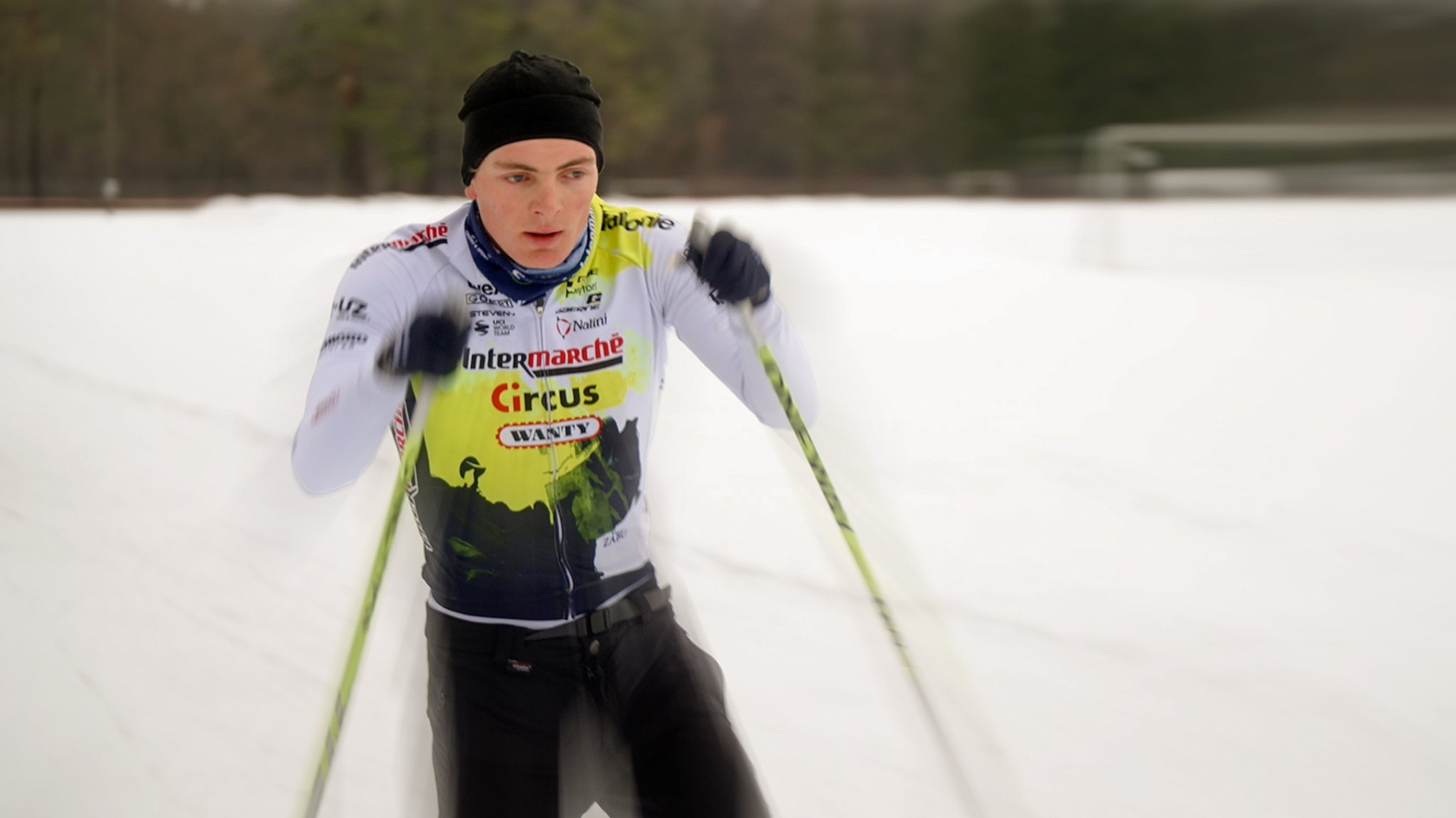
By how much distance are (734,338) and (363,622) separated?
0.61 meters

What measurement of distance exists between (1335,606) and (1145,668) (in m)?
0.66

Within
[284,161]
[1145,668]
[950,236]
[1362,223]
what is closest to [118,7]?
[284,161]

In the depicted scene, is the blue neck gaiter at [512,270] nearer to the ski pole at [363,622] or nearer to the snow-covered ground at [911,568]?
the ski pole at [363,622]

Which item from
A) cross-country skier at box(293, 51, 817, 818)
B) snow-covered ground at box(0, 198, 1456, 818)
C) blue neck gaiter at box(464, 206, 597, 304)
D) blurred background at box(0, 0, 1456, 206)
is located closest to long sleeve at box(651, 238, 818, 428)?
cross-country skier at box(293, 51, 817, 818)

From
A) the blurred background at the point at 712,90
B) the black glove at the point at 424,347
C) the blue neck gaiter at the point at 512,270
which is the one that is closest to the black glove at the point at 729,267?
the blue neck gaiter at the point at 512,270

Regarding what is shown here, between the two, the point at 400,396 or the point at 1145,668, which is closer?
the point at 400,396

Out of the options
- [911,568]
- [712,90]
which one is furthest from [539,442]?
[712,90]

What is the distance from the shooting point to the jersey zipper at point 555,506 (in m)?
1.29

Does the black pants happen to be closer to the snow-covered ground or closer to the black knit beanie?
the snow-covered ground

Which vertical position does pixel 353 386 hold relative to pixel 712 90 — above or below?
below

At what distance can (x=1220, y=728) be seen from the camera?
2.13 meters

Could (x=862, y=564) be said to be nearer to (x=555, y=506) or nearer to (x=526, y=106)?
(x=555, y=506)

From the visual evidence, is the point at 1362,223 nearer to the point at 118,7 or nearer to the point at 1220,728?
the point at 1220,728

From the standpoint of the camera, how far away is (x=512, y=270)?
127 centimetres
